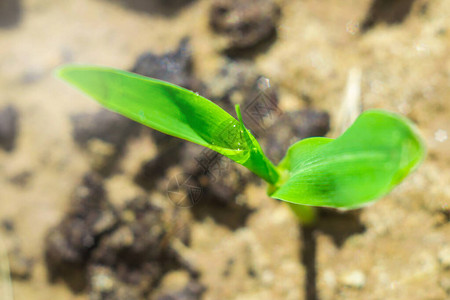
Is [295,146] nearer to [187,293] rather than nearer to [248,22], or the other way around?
[187,293]

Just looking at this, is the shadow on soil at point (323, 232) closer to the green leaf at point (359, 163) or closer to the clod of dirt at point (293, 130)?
the clod of dirt at point (293, 130)

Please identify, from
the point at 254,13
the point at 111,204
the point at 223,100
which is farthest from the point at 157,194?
the point at 254,13

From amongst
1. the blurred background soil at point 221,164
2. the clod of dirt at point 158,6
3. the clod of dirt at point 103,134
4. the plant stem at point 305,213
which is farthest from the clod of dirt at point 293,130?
the clod of dirt at point 158,6

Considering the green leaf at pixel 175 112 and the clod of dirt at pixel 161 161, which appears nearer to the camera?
the green leaf at pixel 175 112

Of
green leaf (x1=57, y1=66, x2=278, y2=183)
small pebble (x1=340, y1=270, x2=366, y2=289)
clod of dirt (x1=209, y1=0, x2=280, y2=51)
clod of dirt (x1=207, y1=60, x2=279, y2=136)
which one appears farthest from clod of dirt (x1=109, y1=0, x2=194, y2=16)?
small pebble (x1=340, y1=270, x2=366, y2=289)

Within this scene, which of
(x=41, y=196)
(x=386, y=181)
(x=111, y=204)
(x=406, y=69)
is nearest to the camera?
(x=386, y=181)

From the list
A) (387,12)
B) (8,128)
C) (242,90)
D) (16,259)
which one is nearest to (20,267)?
(16,259)

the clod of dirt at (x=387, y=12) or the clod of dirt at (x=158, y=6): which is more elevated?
the clod of dirt at (x=387, y=12)

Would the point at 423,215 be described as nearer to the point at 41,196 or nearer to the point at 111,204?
the point at 111,204
